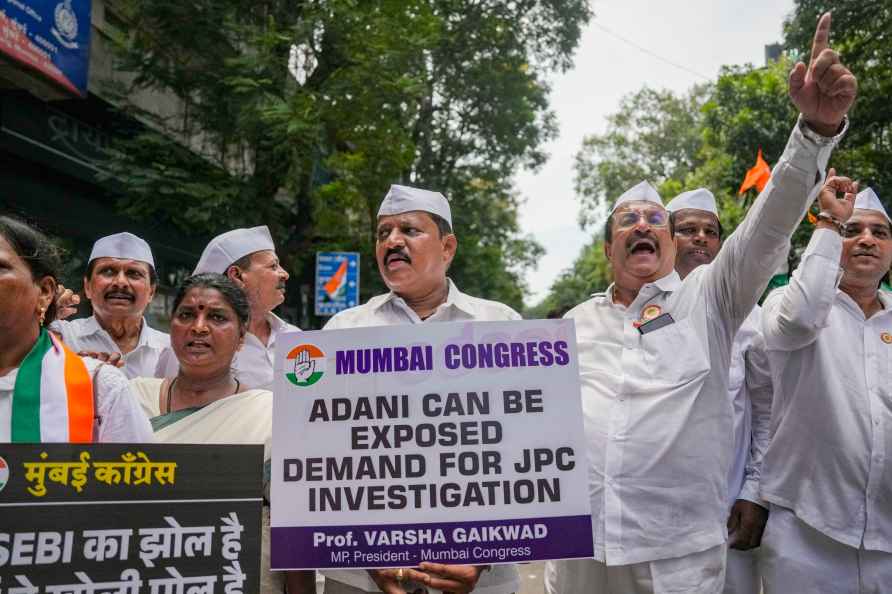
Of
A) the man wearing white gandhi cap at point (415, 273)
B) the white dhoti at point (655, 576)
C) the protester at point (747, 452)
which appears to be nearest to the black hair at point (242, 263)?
the man wearing white gandhi cap at point (415, 273)

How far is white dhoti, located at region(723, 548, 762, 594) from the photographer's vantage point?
3432 millimetres

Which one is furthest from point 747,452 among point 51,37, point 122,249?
point 51,37

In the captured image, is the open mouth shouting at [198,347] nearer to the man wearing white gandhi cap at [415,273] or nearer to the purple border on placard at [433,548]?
the man wearing white gandhi cap at [415,273]

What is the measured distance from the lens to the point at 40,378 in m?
2.19

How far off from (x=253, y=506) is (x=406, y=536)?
18.9 inches

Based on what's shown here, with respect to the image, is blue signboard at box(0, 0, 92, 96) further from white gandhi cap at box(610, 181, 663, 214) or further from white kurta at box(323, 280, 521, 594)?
white gandhi cap at box(610, 181, 663, 214)

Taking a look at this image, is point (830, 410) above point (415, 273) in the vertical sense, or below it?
below

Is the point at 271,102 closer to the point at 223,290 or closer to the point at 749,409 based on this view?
the point at 223,290

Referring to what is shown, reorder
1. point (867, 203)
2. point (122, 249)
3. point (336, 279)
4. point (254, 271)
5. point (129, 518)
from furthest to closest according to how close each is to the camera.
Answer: point (336, 279) → point (122, 249) → point (254, 271) → point (867, 203) → point (129, 518)

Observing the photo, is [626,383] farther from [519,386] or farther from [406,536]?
[406,536]

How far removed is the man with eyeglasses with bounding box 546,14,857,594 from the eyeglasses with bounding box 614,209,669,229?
316 mm

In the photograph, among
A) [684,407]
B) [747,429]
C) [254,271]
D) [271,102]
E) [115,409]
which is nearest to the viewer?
[115,409]

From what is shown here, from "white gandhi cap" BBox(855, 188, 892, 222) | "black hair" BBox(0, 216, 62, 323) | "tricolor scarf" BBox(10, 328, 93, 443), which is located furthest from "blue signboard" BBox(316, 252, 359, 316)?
"tricolor scarf" BBox(10, 328, 93, 443)

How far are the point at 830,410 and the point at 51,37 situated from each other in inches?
388
